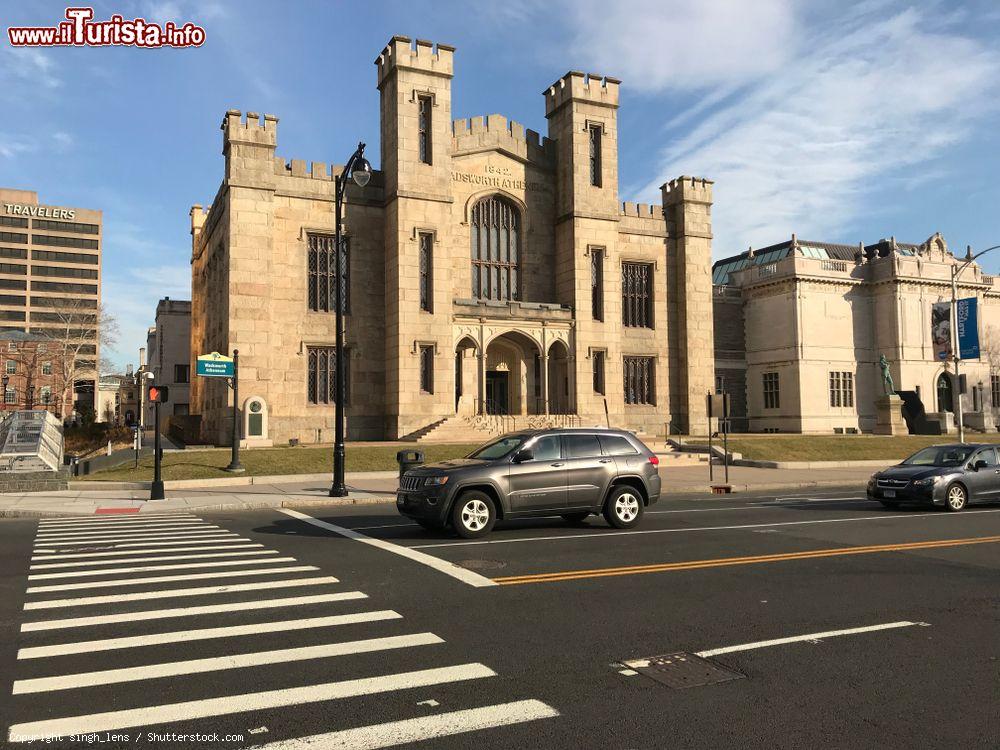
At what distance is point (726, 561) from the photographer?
10203 millimetres

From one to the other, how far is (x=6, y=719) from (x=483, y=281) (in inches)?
1433

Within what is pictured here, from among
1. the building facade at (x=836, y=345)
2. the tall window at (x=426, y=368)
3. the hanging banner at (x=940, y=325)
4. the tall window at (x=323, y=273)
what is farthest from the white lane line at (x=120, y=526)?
the hanging banner at (x=940, y=325)

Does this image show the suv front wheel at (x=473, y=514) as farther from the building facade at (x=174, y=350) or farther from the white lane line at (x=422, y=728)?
the building facade at (x=174, y=350)

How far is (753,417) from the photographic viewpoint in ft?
181

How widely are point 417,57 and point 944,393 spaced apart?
44829 millimetres

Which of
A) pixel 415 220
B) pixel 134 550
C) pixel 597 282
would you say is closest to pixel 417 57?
pixel 415 220

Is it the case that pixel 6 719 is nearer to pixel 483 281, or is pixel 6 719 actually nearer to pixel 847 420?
pixel 483 281

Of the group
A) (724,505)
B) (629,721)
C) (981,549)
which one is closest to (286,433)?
(724,505)

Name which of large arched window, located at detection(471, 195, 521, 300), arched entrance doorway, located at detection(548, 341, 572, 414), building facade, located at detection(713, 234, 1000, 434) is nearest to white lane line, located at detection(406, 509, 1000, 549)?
arched entrance doorway, located at detection(548, 341, 572, 414)

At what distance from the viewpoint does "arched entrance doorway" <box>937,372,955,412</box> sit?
5531cm

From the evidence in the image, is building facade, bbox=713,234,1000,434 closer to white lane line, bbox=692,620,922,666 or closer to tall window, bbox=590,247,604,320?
tall window, bbox=590,247,604,320

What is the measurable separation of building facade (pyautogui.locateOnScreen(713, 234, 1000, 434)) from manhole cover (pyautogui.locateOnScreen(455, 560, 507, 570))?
45690 mm

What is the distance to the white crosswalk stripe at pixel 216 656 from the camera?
4648mm

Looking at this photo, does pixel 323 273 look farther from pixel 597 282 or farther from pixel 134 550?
pixel 134 550
